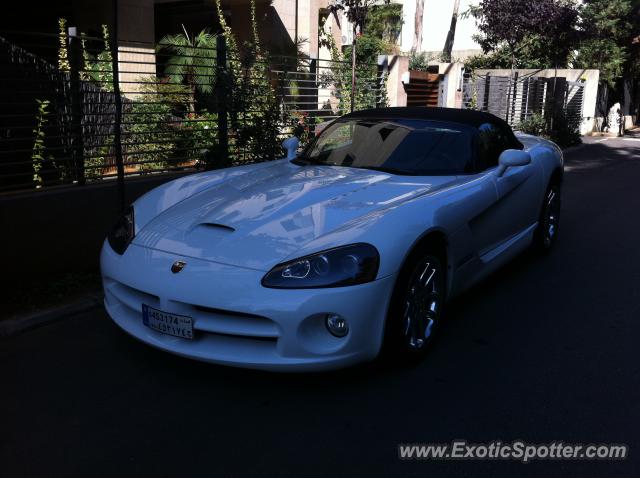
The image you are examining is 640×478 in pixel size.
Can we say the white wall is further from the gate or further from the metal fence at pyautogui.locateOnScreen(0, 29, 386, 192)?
the metal fence at pyautogui.locateOnScreen(0, 29, 386, 192)

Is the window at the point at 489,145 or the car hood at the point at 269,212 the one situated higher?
the window at the point at 489,145

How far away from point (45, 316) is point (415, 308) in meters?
2.59

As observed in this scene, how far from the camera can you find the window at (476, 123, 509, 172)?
485 cm

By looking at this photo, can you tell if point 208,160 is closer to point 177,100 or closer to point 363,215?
point 177,100

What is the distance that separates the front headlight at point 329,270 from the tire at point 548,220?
3.23 m

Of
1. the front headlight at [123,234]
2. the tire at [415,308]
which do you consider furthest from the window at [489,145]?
the front headlight at [123,234]

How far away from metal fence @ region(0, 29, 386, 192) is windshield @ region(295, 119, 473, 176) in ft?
6.54

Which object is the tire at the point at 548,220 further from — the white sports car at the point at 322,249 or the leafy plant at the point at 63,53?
the leafy plant at the point at 63,53

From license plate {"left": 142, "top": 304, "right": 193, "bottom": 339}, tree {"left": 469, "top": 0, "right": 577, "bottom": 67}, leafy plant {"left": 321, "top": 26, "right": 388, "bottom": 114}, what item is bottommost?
license plate {"left": 142, "top": 304, "right": 193, "bottom": 339}

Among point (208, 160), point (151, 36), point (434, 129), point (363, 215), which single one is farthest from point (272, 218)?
point (151, 36)

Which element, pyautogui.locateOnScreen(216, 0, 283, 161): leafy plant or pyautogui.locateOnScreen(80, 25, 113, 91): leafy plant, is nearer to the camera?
pyautogui.locateOnScreen(80, 25, 113, 91): leafy plant

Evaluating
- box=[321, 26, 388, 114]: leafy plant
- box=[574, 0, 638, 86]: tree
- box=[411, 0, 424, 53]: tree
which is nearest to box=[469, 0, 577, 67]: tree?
box=[574, 0, 638, 86]: tree

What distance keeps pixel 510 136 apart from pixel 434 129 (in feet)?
3.76

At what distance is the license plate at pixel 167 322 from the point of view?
331 centimetres
